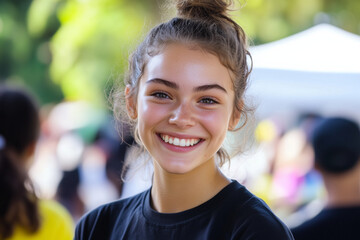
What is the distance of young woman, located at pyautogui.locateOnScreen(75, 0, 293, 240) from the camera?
196 centimetres

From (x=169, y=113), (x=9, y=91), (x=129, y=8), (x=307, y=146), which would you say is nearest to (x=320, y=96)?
(x=307, y=146)

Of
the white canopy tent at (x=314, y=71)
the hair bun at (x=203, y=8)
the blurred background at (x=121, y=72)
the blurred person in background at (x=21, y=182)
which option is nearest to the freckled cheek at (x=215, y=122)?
the hair bun at (x=203, y=8)

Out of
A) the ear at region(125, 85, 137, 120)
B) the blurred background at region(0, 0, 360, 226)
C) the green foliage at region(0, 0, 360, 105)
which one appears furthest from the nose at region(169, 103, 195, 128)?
the green foliage at region(0, 0, 360, 105)

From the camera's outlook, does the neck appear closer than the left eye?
No

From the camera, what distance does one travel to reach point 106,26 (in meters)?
7.18

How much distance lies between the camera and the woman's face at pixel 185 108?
1977mm

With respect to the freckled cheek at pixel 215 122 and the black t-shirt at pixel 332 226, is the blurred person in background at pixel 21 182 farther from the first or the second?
the freckled cheek at pixel 215 122

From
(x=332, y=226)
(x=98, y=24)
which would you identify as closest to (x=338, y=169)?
(x=332, y=226)

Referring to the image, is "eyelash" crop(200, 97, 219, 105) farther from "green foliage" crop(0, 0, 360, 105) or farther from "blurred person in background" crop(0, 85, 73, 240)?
"green foliage" crop(0, 0, 360, 105)

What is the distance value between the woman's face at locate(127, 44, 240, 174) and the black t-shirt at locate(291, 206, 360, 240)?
4.15 ft

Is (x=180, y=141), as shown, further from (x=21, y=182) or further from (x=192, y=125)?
(x=21, y=182)

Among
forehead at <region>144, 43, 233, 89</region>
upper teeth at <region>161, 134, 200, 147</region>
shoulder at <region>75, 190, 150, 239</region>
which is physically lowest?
shoulder at <region>75, 190, 150, 239</region>

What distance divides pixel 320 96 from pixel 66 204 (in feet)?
9.01

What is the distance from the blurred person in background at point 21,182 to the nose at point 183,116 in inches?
46.7
